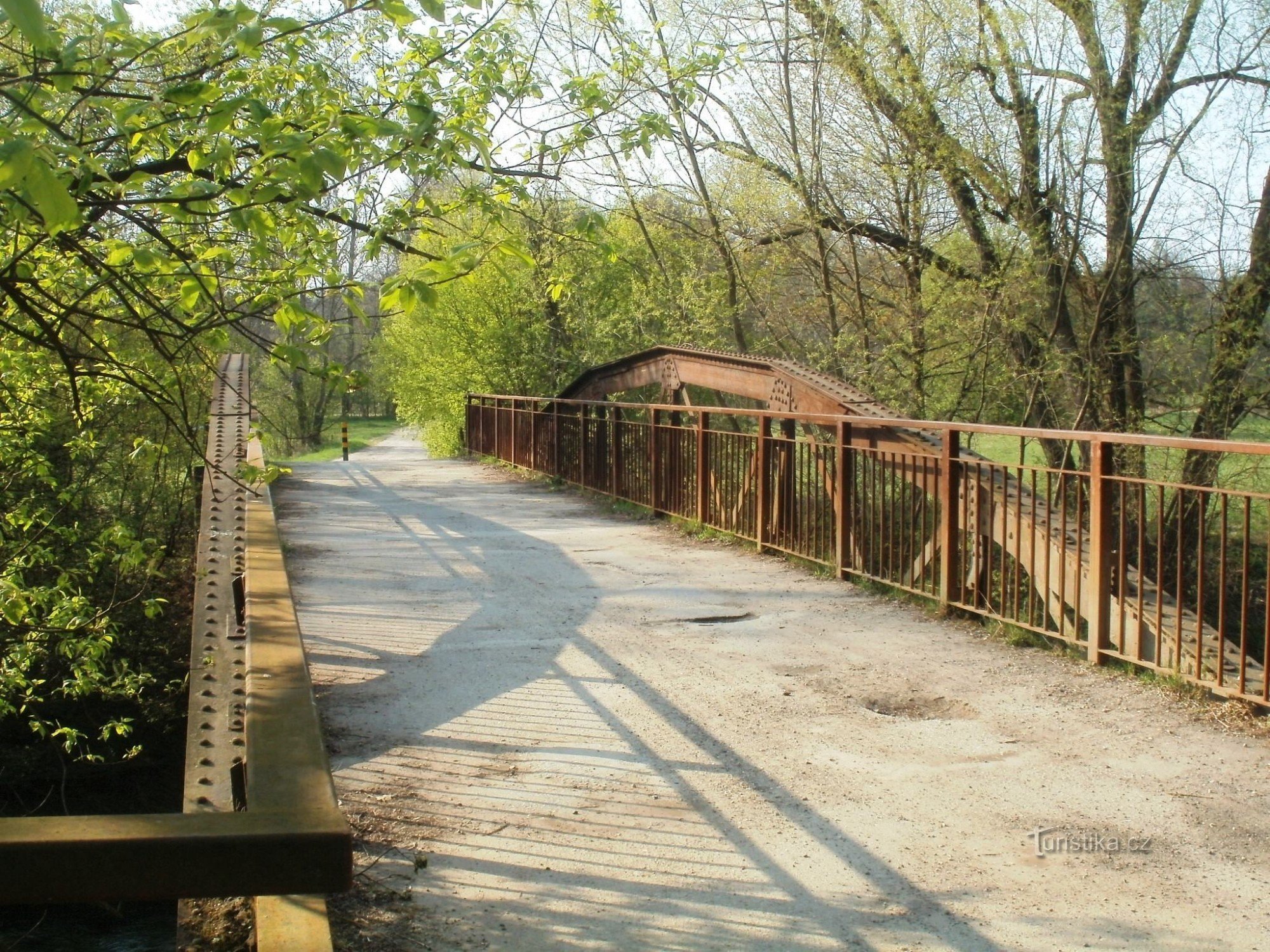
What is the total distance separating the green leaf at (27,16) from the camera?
1755 mm

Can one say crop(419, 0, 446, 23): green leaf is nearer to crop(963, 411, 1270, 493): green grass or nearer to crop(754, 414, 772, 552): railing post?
crop(754, 414, 772, 552): railing post

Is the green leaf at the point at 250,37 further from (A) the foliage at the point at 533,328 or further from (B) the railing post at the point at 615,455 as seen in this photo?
(A) the foliage at the point at 533,328

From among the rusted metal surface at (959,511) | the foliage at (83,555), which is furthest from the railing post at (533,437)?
the foliage at (83,555)

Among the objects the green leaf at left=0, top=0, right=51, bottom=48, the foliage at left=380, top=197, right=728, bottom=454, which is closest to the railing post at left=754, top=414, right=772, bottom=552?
the green leaf at left=0, top=0, right=51, bottom=48

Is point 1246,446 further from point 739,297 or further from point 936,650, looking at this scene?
point 739,297

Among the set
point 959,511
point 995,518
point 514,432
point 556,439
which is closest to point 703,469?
point 959,511

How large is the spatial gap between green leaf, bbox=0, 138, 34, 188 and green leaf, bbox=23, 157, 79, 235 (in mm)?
16

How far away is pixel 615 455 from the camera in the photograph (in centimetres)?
1570

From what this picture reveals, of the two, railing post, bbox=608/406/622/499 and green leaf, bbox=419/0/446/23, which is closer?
green leaf, bbox=419/0/446/23

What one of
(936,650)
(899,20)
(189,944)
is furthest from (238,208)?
(899,20)

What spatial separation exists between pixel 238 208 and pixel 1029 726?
413cm

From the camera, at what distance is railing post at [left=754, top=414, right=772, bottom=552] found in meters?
10.8

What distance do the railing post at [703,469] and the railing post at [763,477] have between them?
4.71ft

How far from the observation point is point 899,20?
14156 mm
